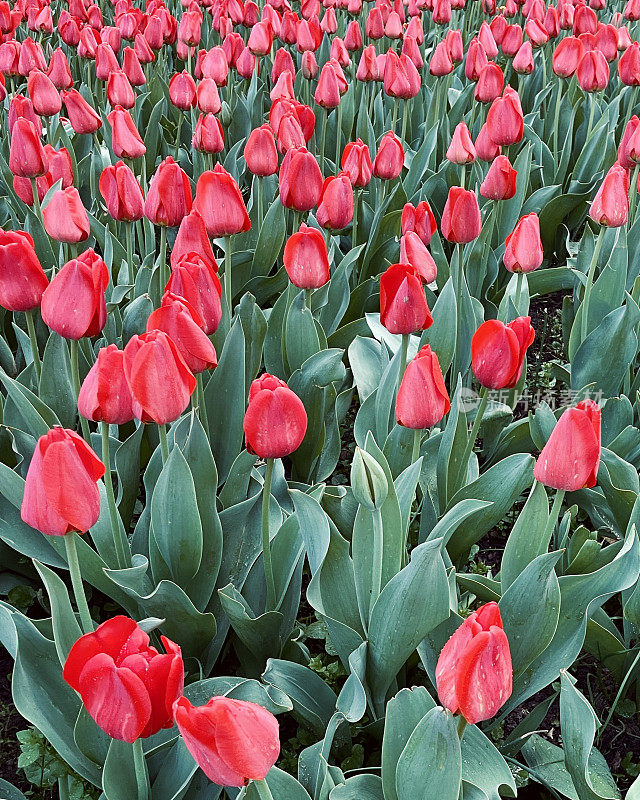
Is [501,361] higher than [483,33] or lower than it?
lower

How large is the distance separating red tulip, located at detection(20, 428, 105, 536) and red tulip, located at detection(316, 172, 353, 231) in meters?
1.17

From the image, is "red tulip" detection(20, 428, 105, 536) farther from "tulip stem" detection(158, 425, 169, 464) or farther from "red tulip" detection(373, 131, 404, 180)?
"red tulip" detection(373, 131, 404, 180)

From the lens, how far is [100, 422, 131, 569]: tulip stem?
58.5 inches

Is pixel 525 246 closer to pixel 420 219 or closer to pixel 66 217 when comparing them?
pixel 420 219

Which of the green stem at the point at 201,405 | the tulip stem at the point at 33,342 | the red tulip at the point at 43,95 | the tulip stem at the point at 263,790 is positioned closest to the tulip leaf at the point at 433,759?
the tulip stem at the point at 263,790

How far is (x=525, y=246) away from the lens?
193cm

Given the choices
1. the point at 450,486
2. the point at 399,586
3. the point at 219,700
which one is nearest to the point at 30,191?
the point at 450,486

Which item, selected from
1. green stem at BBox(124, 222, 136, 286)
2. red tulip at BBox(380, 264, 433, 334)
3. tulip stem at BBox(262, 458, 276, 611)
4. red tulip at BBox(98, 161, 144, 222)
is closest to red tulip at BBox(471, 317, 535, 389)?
red tulip at BBox(380, 264, 433, 334)

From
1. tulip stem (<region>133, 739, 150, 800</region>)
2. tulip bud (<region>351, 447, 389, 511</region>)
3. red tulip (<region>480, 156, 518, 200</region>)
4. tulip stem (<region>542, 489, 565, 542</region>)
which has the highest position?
red tulip (<region>480, 156, 518, 200</region>)

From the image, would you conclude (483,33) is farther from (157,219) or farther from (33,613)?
(33,613)

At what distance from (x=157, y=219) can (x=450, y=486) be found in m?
0.89

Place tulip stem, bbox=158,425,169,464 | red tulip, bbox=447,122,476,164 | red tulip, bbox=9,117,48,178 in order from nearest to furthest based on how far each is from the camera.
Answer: tulip stem, bbox=158,425,169,464
red tulip, bbox=9,117,48,178
red tulip, bbox=447,122,476,164

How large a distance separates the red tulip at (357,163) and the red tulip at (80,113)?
827mm

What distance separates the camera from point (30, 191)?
2301 millimetres
